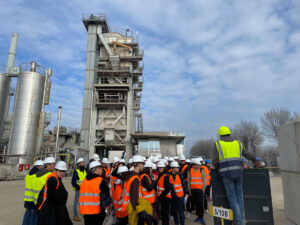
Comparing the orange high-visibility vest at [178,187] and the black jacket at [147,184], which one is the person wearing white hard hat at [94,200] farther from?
the orange high-visibility vest at [178,187]

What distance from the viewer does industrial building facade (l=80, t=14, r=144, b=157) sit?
26.8 metres

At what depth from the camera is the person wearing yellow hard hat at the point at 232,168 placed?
3.75 meters

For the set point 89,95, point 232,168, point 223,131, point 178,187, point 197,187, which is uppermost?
point 89,95

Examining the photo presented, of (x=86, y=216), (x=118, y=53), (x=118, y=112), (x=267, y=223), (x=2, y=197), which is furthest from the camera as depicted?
(x=118, y=53)

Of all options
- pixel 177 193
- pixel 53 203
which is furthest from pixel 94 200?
pixel 177 193

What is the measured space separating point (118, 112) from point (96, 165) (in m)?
24.7

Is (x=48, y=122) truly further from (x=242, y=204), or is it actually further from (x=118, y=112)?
(x=242, y=204)

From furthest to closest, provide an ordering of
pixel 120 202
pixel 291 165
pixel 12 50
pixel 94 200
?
pixel 12 50 < pixel 120 202 < pixel 94 200 < pixel 291 165

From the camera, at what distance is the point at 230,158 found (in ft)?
12.8

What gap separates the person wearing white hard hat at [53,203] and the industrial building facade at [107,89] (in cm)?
2210

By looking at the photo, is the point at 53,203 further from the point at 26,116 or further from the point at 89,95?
the point at 89,95

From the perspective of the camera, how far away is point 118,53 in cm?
3056

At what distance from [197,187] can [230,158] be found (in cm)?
285

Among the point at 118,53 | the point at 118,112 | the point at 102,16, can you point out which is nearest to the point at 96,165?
the point at 118,112
